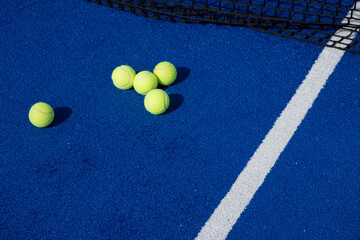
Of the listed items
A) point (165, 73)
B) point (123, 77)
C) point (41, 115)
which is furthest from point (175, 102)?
point (41, 115)

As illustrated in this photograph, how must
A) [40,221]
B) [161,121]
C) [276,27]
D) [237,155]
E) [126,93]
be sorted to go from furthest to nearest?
[276,27]
[126,93]
[161,121]
[237,155]
[40,221]

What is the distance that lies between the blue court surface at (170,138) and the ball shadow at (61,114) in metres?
0.01

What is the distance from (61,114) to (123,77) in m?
0.67

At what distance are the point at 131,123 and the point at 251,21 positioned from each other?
1.67 m

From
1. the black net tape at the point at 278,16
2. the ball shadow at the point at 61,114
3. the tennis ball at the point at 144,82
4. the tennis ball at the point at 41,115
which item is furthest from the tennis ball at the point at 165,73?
the tennis ball at the point at 41,115

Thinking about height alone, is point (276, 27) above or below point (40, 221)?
above

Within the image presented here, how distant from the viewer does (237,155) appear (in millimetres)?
2484

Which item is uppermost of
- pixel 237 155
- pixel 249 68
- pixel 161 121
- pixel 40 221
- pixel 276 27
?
pixel 276 27

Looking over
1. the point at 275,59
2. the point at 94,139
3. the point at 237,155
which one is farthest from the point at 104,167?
the point at 275,59

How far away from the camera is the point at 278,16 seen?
10.6ft

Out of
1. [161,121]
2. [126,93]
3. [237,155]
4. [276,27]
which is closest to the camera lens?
[237,155]

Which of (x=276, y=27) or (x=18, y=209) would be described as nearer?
(x=18, y=209)

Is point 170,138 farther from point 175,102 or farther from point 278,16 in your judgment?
point 278,16

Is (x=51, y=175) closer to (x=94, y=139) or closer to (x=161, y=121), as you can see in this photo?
(x=94, y=139)
